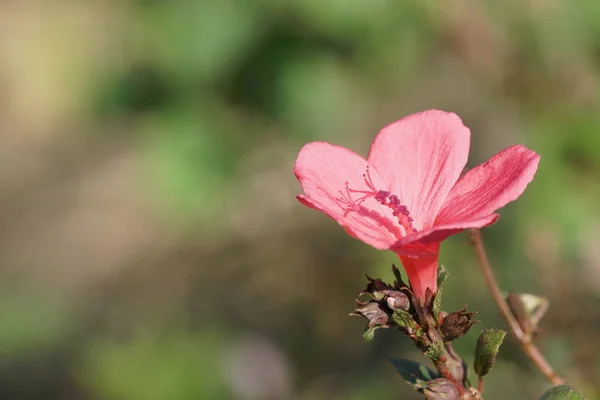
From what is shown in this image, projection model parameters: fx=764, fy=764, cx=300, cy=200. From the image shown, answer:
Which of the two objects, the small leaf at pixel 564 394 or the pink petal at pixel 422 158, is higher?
the pink petal at pixel 422 158

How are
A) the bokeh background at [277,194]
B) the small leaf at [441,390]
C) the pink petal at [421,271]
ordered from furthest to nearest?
the bokeh background at [277,194], the pink petal at [421,271], the small leaf at [441,390]

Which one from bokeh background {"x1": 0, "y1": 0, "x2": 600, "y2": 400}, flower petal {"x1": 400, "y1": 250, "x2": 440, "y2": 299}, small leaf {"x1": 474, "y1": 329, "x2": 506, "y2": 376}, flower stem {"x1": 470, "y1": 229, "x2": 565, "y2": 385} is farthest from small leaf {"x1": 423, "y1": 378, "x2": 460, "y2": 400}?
bokeh background {"x1": 0, "y1": 0, "x2": 600, "y2": 400}

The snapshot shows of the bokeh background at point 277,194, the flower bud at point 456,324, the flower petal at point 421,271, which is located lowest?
the bokeh background at point 277,194

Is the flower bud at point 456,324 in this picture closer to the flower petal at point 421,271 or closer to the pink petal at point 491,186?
the flower petal at point 421,271

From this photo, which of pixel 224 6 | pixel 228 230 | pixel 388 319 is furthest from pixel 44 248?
pixel 388 319

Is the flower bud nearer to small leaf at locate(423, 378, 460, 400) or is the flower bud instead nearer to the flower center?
small leaf at locate(423, 378, 460, 400)

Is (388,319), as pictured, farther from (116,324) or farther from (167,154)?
(116,324)

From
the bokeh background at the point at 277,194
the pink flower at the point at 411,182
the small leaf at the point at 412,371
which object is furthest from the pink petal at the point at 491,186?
the bokeh background at the point at 277,194

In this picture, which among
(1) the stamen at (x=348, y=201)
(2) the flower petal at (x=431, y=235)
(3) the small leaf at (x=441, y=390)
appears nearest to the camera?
(2) the flower petal at (x=431, y=235)

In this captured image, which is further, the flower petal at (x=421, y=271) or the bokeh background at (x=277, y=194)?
the bokeh background at (x=277, y=194)
